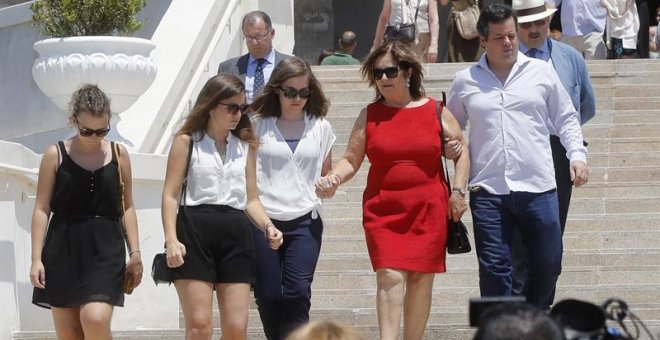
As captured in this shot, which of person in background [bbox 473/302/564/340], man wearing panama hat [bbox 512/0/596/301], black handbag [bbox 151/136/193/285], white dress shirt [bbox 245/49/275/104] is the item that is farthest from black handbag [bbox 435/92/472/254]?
person in background [bbox 473/302/564/340]

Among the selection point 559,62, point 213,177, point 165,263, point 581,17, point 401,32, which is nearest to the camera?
point 165,263

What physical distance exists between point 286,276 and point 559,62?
206 cm

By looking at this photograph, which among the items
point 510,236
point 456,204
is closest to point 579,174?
point 510,236

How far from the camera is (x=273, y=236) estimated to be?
717 centimetres

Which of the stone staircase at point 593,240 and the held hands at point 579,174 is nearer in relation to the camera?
the held hands at point 579,174

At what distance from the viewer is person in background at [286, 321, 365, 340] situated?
4.13m

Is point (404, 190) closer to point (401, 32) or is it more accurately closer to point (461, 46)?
point (401, 32)

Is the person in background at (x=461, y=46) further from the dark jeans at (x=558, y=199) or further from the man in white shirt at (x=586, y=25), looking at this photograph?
the dark jeans at (x=558, y=199)

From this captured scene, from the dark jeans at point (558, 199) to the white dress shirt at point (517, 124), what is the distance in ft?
1.20

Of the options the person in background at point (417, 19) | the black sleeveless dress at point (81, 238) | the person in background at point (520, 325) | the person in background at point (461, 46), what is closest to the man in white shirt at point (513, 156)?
the black sleeveless dress at point (81, 238)

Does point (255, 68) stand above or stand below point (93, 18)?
below

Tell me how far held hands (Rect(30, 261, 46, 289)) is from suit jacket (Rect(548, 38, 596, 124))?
3014 mm

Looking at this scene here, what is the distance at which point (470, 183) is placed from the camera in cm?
780

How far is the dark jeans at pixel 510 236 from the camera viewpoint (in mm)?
7531
